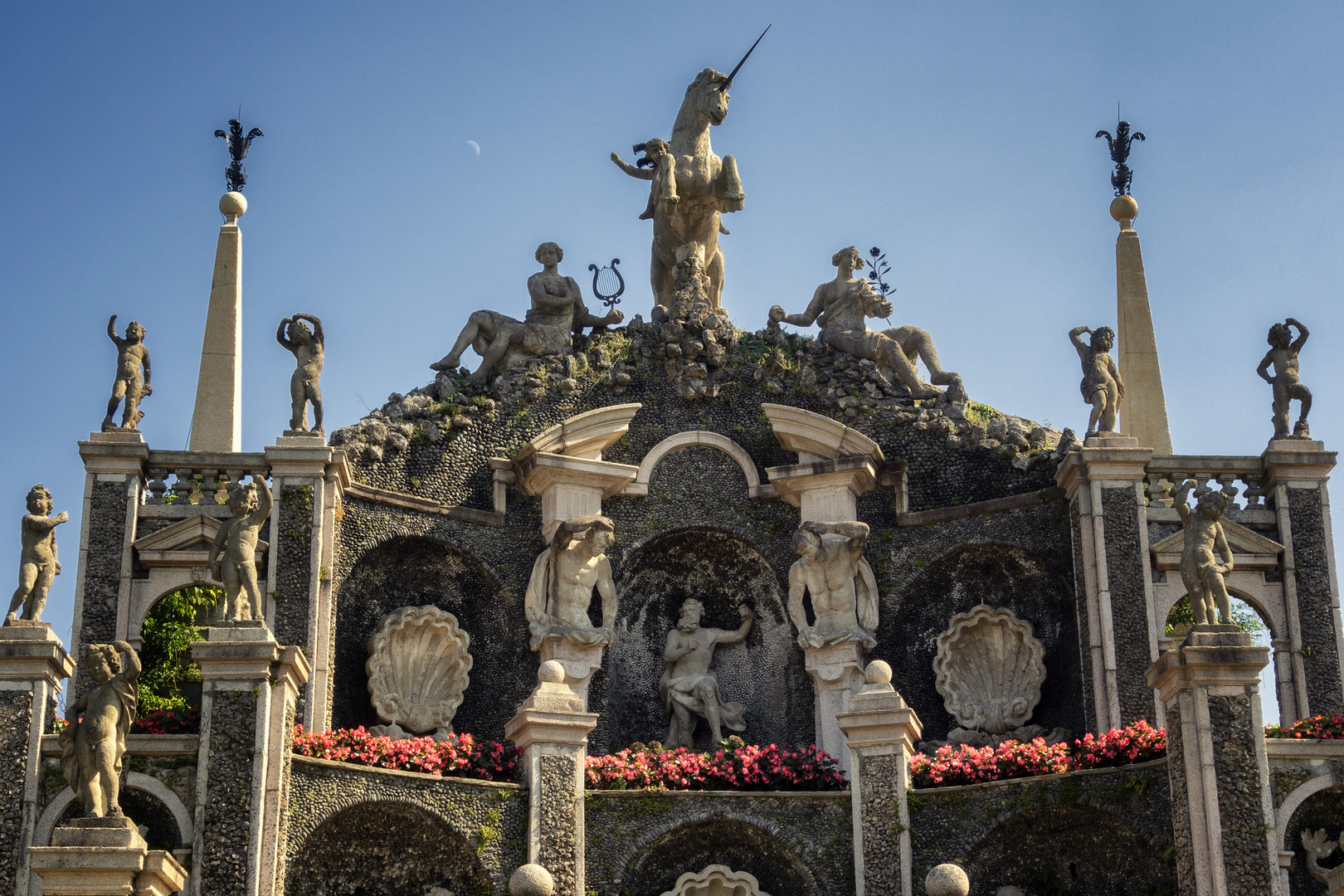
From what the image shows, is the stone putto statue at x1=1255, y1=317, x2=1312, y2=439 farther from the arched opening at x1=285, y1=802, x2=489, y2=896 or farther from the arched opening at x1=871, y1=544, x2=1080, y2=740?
the arched opening at x1=285, y1=802, x2=489, y2=896

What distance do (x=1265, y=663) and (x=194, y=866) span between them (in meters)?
11.6

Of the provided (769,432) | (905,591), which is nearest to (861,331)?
(769,432)


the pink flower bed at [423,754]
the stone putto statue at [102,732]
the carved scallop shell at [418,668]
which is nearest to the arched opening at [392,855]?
the pink flower bed at [423,754]

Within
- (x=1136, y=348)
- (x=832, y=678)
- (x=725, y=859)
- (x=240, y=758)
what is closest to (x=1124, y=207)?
(x=1136, y=348)

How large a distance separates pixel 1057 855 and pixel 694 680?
5435 millimetres

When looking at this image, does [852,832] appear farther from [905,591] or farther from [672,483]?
[672,483]

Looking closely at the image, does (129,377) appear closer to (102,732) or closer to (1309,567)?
(102,732)

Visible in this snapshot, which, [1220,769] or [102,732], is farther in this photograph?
[1220,769]

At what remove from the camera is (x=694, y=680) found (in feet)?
90.7

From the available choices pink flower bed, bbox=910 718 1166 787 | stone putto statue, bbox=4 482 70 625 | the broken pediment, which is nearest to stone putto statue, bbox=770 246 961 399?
the broken pediment

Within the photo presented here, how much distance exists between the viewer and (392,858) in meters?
24.4

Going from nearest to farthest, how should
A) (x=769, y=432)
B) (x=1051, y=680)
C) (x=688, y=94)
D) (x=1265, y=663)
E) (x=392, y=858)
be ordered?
(x=1265, y=663), (x=392, y=858), (x=1051, y=680), (x=769, y=432), (x=688, y=94)

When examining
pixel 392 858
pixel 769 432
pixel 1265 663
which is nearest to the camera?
pixel 1265 663

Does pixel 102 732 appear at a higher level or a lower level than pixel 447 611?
lower
